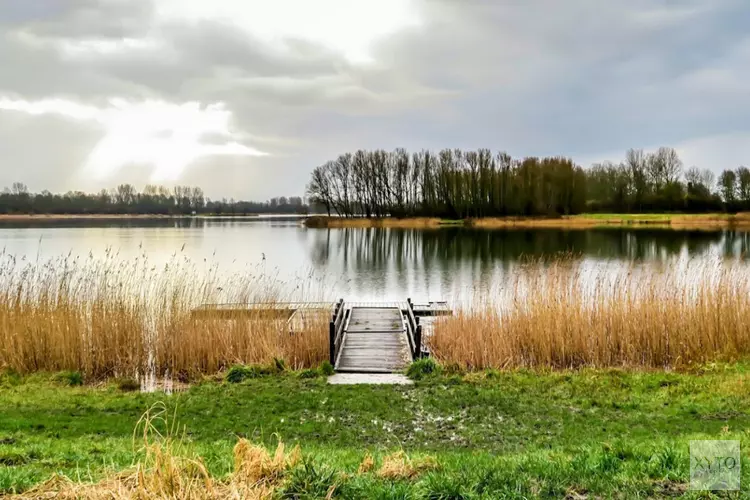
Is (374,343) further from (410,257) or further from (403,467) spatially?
(410,257)

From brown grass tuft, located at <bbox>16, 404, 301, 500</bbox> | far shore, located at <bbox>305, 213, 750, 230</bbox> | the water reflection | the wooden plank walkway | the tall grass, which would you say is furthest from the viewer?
far shore, located at <bbox>305, 213, 750, 230</bbox>

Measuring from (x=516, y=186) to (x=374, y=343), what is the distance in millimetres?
51897

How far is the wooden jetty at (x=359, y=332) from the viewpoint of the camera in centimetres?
876

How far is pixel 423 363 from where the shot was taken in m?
8.18

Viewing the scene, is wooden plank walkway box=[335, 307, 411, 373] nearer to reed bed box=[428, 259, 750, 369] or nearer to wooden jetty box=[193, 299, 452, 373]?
wooden jetty box=[193, 299, 452, 373]

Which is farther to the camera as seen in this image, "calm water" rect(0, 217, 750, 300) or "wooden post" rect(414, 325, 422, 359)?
"calm water" rect(0, 217, 750, 300)

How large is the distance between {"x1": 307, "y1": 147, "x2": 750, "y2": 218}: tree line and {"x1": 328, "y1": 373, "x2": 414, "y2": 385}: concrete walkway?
5292cm

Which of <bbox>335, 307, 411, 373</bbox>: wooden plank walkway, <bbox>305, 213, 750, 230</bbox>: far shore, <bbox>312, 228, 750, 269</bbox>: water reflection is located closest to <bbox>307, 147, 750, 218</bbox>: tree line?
<bbox>305, 213, 750, 230</bbox>: far shore

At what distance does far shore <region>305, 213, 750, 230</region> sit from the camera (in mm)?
51406

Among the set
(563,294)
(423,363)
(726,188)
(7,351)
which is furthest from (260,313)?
(726,188)

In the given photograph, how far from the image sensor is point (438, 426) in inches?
230

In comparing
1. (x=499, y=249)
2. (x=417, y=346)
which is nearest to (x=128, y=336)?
(x=417, y=346)

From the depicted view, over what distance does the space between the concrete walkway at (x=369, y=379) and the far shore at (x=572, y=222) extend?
46.1 m

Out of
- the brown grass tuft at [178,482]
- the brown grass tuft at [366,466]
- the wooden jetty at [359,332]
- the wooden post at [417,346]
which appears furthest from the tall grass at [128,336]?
the brown grass tuft at [178,482]
